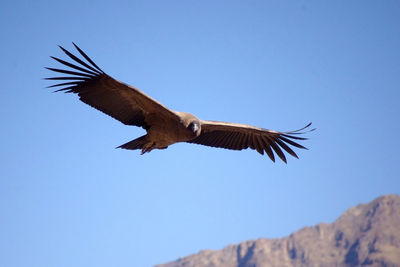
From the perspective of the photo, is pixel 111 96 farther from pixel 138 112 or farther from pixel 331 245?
pixel 331 245

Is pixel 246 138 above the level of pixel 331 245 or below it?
below

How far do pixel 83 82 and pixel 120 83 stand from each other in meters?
0.76

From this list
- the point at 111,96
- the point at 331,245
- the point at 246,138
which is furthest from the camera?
the point at 331,245

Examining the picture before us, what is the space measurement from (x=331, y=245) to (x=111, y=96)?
317ft

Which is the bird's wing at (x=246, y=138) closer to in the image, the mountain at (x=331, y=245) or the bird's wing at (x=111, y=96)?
the bird's wing at (x=111, y=96)

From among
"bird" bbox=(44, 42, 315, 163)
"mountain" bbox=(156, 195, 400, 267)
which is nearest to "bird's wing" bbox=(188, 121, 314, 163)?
"bird" bbox=(44, 42, 315, 163)

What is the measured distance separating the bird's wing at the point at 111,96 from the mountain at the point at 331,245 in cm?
8542

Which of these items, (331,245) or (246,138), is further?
(331,245)

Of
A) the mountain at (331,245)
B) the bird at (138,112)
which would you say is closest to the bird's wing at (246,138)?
the bird at (138,112)

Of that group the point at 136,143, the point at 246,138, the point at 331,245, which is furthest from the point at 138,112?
the point at 331,245

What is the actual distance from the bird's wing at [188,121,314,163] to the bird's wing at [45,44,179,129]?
2026mm

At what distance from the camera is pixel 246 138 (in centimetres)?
1346

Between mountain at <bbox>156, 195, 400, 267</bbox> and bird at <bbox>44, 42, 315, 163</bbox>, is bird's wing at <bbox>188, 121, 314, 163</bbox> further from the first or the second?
mountain at <bbox>156, 195, 400, 267</bbox>

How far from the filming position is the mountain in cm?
9256
